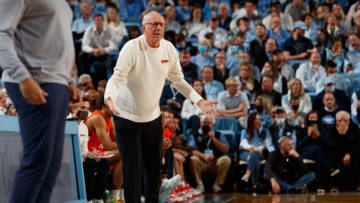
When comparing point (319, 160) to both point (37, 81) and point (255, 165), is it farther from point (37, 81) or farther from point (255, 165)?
point (37, 81)

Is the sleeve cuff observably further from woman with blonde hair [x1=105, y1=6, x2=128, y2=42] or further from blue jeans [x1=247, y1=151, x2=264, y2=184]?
woman with blonde hair [x1=105, y1=6, x2=128, y2=42]

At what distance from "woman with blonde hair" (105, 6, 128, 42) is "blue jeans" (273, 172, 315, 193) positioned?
3.86m

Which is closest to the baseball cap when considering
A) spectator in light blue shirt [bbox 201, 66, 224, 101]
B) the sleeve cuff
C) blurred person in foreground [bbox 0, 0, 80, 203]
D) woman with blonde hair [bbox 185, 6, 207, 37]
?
woman with blonde hair [bbox 185, 6, 207, 37]

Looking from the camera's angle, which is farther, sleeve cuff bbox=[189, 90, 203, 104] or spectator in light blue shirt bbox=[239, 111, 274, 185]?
spectator in light blue shirt bbox=[239, 111, 274, 185]

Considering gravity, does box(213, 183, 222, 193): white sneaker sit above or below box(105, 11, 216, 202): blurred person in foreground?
below

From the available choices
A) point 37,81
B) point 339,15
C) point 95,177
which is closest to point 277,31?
point 339,15

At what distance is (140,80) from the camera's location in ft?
11.4

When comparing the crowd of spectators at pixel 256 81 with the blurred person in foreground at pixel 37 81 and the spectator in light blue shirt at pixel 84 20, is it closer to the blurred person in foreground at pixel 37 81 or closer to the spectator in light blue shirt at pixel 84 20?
the spectator in light blue shirt at pixel 84 20

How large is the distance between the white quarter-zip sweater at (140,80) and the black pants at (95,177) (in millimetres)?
1270

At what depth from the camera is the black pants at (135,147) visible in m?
3.40

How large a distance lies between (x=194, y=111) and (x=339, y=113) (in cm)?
232

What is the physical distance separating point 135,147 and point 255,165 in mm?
4155

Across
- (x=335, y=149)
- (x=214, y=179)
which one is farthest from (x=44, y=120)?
(x=335, y=149)

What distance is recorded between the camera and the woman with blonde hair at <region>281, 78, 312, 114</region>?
309 inches
